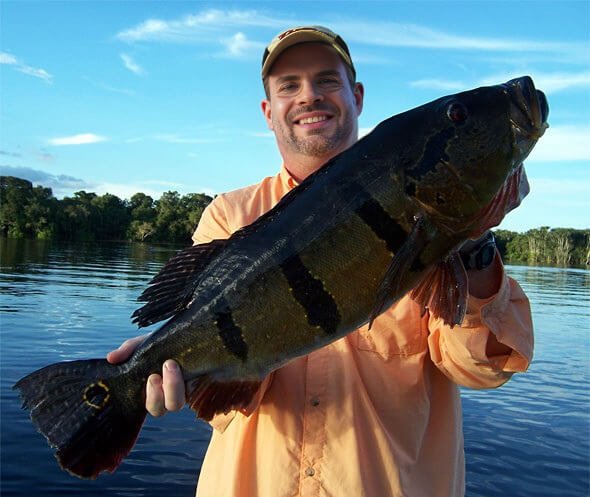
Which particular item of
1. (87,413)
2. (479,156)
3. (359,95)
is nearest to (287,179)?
(359,95)

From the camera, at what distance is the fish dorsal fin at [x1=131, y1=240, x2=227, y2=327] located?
3.34 m

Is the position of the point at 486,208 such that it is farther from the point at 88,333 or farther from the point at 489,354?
the point at 88,333

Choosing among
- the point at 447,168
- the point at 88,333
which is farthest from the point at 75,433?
the point at 88,333

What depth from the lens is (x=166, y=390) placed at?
3203mm

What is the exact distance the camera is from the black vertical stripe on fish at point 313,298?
2879 mm

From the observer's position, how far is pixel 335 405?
11.2ft

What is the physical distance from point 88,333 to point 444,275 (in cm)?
1640

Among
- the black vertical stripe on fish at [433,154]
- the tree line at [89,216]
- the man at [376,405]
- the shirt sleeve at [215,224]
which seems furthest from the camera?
the tree line at [89,216]

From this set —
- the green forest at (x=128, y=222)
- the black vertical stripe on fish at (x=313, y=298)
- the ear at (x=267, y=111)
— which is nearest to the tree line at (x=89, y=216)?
the green forest at (x=128, y=222)

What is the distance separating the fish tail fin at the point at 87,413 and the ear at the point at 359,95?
2.63 metres

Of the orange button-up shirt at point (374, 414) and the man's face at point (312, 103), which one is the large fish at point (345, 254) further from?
the man's face at point (312, 103)

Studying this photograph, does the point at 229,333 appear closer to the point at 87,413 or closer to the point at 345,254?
the point at 345,254

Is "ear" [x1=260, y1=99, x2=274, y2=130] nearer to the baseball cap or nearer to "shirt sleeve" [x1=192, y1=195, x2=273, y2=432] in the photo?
the baseball cap

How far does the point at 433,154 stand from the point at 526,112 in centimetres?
46
